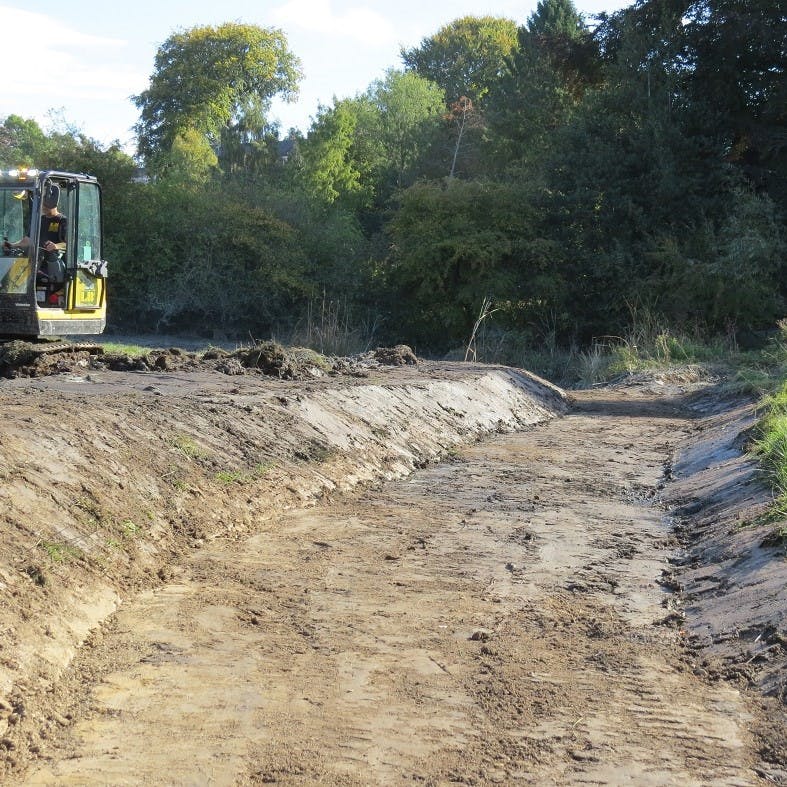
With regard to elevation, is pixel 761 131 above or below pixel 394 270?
above

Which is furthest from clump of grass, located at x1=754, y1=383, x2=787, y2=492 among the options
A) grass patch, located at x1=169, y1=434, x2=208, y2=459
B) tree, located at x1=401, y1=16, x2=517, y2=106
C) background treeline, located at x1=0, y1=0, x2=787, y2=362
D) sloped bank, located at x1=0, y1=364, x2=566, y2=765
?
tree, located at x1=401, y1=16, x2=517, y2=106

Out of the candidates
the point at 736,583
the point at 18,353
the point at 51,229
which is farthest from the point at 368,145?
the point at 736,583

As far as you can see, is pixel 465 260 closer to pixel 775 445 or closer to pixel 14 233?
pixel 14 233

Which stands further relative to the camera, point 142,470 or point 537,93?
point 537,93

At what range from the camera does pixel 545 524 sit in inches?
356

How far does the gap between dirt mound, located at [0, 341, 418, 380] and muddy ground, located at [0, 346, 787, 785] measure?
2088 mm

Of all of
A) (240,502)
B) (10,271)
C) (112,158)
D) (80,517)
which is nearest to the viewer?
(80,517)

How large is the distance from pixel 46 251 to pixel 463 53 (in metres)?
55.2

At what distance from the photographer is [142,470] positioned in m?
8.23

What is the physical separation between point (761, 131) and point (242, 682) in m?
29.0

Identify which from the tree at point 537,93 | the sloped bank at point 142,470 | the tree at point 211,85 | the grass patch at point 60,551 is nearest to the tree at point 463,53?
the tree at point 211,85

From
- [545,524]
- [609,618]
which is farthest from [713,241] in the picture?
[609,618]

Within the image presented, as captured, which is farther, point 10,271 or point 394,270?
point 394,270

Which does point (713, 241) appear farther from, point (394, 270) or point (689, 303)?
point (394, 270)
